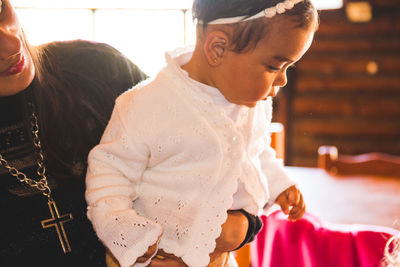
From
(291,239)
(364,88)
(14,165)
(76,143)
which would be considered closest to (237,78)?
(76,143)

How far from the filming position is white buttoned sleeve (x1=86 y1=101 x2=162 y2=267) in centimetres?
79

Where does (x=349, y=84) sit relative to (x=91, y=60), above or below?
below

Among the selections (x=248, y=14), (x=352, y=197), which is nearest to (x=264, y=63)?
(x=248, y=14)

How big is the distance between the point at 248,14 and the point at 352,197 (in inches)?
52.7

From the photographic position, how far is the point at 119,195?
83 centimetres

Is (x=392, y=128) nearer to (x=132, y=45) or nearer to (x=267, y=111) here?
(x=132, y=45)

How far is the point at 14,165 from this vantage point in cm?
94

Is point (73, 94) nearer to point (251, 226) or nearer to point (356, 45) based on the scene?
point (251, 226)

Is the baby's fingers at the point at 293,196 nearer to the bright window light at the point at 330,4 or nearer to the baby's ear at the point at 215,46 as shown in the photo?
the baby's ear at the point at 215,46

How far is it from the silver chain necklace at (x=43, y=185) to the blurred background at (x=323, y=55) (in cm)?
389

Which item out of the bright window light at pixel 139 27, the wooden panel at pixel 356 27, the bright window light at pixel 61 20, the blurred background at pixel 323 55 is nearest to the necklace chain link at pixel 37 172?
the blurred background at pixel 323 55

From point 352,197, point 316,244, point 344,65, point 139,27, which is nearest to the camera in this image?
Answer: point 316,244

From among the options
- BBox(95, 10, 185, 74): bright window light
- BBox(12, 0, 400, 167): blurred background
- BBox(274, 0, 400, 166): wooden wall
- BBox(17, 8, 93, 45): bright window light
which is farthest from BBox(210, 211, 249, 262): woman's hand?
BBox(274, 0, 400, 166): wooden wall

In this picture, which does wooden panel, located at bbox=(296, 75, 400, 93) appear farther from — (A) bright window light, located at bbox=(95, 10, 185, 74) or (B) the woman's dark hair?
(B) the woman's dark hair
